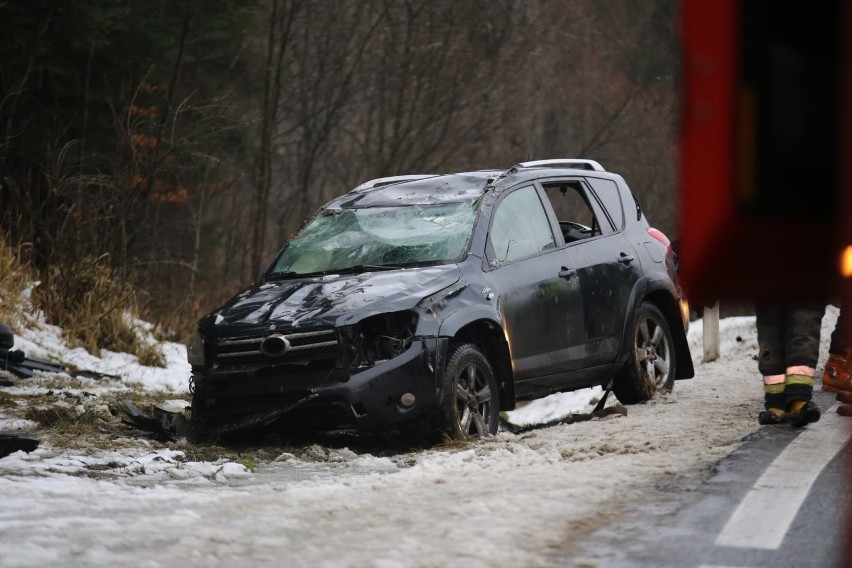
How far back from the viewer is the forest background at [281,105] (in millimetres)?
17000

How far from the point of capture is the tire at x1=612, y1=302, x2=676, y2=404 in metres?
9.70

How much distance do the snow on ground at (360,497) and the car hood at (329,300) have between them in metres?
0.79

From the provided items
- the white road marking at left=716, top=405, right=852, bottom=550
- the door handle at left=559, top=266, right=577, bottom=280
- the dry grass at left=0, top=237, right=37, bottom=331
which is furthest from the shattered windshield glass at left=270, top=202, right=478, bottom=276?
the dry grass at left=0, top=237, right=37, bottom=331

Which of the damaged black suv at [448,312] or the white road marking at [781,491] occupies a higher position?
the damaged black suv at [448,312]

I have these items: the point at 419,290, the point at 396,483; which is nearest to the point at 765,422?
the point at 419,290

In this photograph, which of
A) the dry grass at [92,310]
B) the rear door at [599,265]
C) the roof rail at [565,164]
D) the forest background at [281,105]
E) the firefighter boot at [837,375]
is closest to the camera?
the firefighter boot at [837,375]

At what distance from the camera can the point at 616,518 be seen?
17.2ft

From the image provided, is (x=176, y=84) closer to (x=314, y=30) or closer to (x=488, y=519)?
(x=314, y=30)

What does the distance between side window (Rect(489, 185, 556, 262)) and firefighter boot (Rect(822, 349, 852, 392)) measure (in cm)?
210

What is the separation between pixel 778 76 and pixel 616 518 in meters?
3.93

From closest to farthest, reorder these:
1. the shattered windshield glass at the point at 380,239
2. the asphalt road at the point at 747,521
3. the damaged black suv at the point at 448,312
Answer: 1. the asphalt road at the point at 747,521
2. the damaged black suv at the point at 448,312
3. the shattered windshield glass at the point at 380,239

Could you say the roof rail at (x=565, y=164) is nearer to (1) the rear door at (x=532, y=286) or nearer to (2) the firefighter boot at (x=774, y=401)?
(1) the rear door at (x=532, y=286)

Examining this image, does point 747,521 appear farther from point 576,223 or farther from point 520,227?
point 576,223

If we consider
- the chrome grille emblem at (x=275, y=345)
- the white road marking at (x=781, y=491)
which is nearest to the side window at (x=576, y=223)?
the white road marking at (x=781, y=491)
